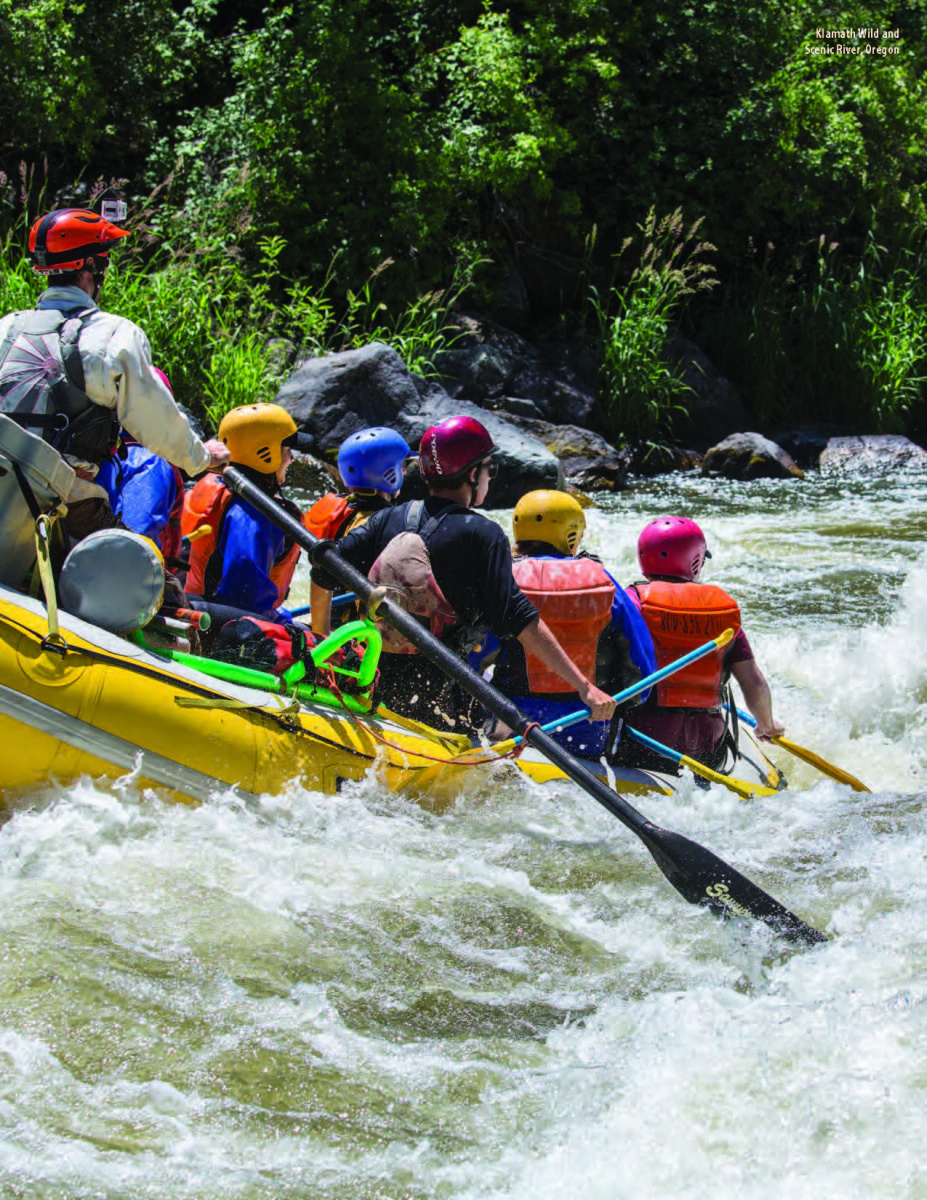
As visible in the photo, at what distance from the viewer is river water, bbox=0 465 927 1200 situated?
2164 mm

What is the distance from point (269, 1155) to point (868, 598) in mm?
5935

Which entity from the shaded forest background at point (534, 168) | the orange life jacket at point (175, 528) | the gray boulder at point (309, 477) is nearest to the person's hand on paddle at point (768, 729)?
the orange life jacket at point (175, 528)

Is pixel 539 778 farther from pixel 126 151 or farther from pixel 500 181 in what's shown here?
pixel 126 151

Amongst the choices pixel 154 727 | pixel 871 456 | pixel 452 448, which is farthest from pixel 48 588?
pixel 871 456

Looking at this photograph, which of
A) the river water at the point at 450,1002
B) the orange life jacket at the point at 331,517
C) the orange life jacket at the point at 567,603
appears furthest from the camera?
the orange life jacket at the point at 331,517

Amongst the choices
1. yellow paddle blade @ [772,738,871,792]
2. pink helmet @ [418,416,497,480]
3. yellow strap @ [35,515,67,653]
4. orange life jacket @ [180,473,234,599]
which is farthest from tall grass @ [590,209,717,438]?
yellow strap @ [35,515,67,653]

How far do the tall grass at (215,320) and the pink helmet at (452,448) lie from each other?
18.4 feet

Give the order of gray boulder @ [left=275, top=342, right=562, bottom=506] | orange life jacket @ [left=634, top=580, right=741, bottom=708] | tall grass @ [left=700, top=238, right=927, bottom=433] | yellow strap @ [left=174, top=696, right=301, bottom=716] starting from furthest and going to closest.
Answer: tall grass @ [left=700, top=238, right=927, bottom=433], gray boulder @ [left=275, top=342, right=562, bottom=506], orange life jacket @ [left=634, top=580, right=741, bottom=708], yellow strap @ [left=174, top=696, right=301, bottom=716]

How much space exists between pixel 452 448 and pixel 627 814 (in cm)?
113

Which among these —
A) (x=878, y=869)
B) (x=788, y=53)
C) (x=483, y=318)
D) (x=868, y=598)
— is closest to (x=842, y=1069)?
(x=878, y=869)

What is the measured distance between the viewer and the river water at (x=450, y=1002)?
2164 mm

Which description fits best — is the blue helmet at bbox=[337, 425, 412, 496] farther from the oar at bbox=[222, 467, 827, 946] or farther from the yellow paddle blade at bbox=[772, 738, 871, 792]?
the yellow paddle blade at bbox=[772, 738, 871, 792]

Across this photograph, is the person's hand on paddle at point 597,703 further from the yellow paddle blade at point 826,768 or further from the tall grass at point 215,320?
the tall grass at point 215,320

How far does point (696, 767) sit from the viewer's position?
3.90m
